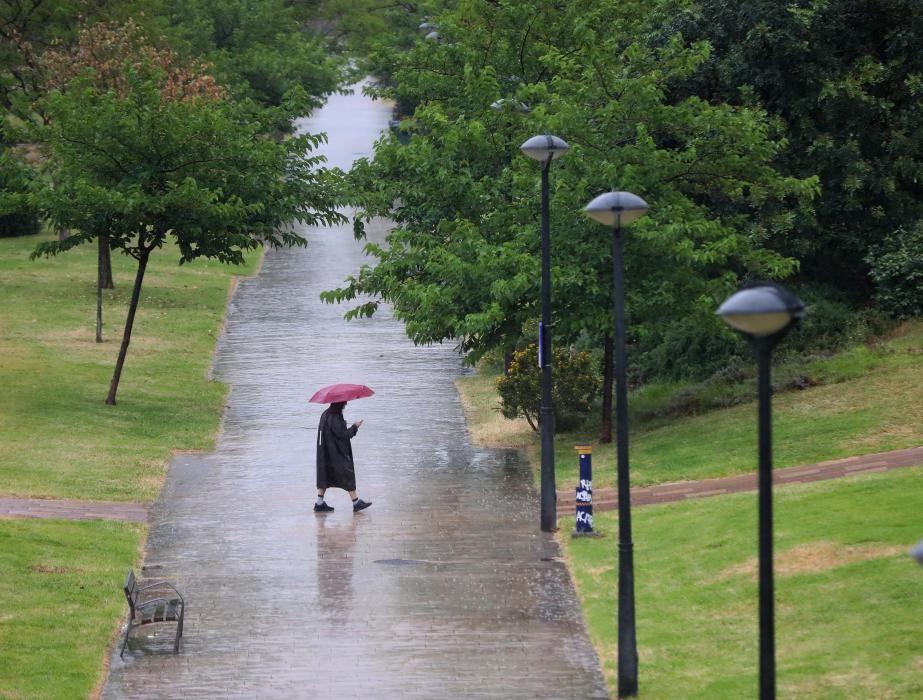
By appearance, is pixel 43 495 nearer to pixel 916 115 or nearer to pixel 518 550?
pixel 518 550

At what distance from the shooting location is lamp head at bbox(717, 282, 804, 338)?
755cm

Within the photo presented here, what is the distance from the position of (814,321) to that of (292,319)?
524 inches

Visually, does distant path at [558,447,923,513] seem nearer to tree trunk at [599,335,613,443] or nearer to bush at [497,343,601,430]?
tree trunk at [599,335,613,443]

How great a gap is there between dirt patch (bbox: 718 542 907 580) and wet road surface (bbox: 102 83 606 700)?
5.70 ft

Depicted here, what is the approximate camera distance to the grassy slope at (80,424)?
1316cm

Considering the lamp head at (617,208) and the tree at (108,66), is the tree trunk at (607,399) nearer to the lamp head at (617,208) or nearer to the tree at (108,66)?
the lamp head at (617,208)

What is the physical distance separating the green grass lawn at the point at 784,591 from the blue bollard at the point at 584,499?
0.27m

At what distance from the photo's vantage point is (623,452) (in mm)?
11773

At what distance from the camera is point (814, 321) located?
26.1 meters

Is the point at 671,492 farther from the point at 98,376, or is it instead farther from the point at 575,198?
the point at 98,376

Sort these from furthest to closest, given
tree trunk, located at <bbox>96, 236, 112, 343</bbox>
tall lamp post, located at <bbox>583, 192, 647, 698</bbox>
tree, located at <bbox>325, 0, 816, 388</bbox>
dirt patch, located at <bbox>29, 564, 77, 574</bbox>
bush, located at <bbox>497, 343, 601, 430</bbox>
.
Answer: tree trunk, located at <bbox>96, 236, 112, 343</bbox>, bush, located at <bbox>497, 343, 601, 430</bbox>, tree, located at <bbox>325, 0, 816, 388</bbox>, dirt patch, located at <bbox>29, 564, 77, 574</bbox>, tall lamp post, located at <bbox>583, 192, 647, 698</bbox>

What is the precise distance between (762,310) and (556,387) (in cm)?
1566

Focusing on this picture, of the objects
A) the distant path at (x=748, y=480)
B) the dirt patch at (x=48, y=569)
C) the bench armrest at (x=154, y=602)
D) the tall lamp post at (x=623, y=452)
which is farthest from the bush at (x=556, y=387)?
the tall lamp post at (x=623, y=452)

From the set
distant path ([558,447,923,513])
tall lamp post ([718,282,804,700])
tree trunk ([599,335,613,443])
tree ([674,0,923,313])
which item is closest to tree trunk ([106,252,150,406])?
tree trunk ([599,335,613,443])
